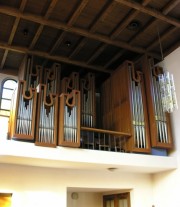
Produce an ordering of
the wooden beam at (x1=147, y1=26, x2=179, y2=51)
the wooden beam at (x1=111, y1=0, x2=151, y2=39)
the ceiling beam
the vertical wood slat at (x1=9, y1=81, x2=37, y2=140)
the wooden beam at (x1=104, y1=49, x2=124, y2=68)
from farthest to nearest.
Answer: the wooden beam at (x1=104, y1=49, x2=124, y2=68), the wooden beam at (x1=147, y1=26, x2=179, y2=51), the wooden beam at (x1=111, y1=0, x2=151, y2=39), the ceiling beam, the vertical wood slat at (x1=9, y1=81, x2=37, y2=140)

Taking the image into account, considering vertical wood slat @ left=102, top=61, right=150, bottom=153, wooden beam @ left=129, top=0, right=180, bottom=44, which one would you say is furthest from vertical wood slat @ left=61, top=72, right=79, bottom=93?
wooden beam @ left=129, top=0, right=180, bottom=44

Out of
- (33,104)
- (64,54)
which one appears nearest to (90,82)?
(64,54)

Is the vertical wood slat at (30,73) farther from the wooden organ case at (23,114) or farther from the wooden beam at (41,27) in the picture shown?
the wooden organ case at (23,114)

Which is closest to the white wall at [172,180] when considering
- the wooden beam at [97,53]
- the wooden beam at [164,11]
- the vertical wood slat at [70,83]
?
the wooden beam at [164,11]

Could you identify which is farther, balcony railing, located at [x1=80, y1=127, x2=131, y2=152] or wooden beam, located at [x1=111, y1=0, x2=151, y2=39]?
balcony railing, located at [x1=80, y1=127, x2=131, y2=152]

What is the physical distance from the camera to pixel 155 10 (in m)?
6.43

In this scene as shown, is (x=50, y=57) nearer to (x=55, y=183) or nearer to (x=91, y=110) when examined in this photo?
(x=91, y=110)

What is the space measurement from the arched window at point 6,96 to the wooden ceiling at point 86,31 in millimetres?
427

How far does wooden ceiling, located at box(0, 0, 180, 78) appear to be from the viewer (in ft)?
20.8

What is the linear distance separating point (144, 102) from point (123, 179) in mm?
2068

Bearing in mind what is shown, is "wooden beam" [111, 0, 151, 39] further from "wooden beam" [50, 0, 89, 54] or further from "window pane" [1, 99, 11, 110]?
"window pane" [1, 99, 11, 110]

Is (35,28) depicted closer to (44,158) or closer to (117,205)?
(44,158)

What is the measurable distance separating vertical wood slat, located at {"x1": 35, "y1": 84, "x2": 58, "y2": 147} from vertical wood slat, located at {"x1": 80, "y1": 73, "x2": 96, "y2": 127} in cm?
147

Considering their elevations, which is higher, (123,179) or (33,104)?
(33,104)
